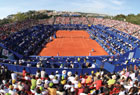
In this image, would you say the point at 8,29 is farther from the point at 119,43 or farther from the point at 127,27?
the point at 127,27

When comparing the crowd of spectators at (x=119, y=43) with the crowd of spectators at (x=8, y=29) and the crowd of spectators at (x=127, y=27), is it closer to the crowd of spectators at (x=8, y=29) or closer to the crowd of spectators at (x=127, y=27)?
the crowd of spectators at (x=127, y=27)

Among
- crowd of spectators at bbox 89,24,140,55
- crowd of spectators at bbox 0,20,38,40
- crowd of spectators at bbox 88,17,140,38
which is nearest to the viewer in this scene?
crowd of spectators at bbox 89,24,140,55

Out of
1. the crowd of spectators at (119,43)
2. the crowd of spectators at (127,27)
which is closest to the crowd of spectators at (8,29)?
the crowd of spectators at (119,43)

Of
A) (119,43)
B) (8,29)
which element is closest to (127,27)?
(119,43)

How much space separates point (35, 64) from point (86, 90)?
10.1m

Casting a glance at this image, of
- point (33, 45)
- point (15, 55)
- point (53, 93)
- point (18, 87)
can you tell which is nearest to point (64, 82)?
point (53, 93)

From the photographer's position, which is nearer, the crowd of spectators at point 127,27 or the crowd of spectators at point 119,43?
the crowd of spectators at point 119,43

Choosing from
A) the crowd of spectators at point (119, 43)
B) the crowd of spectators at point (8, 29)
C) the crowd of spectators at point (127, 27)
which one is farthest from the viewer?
the crowd of spectators at point (127, 27)

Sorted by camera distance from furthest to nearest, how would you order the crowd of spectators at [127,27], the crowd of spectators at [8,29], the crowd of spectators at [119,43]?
the crowd of spectators at [127,27]
the crowd of spectators at [8,29]
the crowd of spectators at [119,43]

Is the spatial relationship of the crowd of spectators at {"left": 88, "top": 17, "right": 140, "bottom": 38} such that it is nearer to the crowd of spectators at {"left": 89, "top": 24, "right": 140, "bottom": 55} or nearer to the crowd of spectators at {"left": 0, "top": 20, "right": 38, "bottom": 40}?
the crowd of spectators at {"left": 89, "top": 24, "right": 140, "bottom": 55}

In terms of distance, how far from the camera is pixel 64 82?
316 inches

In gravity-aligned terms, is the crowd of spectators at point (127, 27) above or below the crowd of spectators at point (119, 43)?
above

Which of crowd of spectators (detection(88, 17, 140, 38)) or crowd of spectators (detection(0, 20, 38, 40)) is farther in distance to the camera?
crowd of spectators (detection(88, 17, 140, 38))

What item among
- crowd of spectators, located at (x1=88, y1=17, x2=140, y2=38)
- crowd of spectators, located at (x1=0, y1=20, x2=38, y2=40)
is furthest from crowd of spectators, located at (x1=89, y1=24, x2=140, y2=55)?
crowd of spectators, located at (x1=0, y1=20, x2=38, y2=40)
